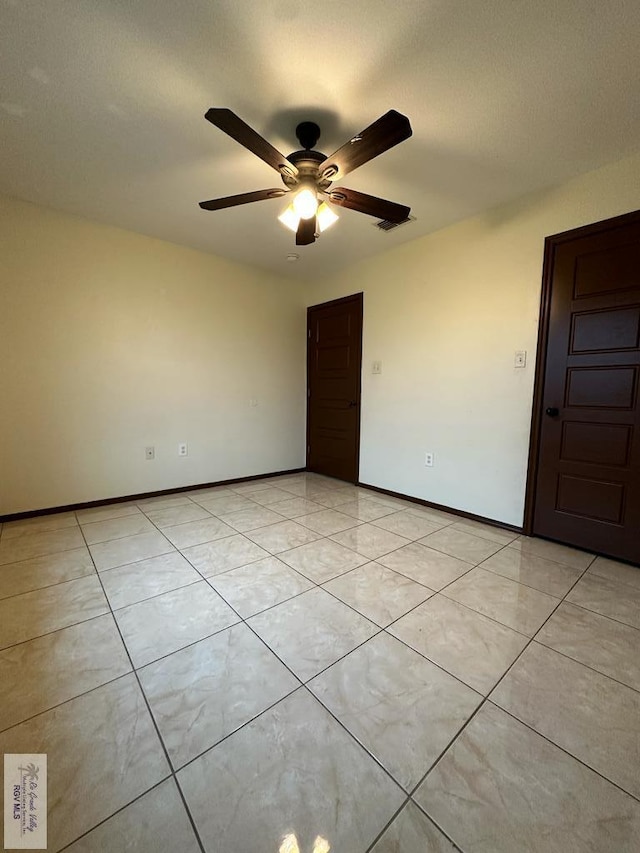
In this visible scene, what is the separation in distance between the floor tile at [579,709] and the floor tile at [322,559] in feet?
3.13

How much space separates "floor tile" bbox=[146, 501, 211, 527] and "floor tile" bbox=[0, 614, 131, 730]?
3.99 feet

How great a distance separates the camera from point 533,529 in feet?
8.14

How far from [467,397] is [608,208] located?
55.6 inches

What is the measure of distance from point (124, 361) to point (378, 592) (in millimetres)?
2837

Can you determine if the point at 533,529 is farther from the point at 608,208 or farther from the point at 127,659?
the point at 127,659

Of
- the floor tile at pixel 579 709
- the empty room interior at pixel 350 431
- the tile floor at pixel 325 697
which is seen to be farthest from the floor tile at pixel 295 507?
the floor tile at pixel 579 709

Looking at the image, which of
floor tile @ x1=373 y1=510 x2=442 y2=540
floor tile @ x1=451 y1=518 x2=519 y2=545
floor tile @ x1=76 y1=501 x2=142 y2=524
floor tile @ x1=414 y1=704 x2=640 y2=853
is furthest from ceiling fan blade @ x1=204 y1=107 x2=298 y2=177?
floor tile @ x1=76 y1=501 x2=142 y2=524

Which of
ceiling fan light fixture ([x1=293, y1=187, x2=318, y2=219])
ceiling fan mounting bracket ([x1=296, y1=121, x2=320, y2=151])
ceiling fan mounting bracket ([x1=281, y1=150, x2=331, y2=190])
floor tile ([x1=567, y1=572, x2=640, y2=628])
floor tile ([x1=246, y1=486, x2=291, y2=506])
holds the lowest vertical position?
floor tile ([x1=246, y1=486, x2=291, y2=506])

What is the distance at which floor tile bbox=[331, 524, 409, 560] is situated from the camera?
2.27m

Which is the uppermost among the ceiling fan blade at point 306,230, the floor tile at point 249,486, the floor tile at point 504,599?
the ceiling fan blade at point 306,230

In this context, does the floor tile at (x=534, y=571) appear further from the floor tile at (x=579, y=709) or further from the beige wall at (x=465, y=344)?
the floor tile at (x=579, y=709)

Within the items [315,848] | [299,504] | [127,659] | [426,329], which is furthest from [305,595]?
[426,329]

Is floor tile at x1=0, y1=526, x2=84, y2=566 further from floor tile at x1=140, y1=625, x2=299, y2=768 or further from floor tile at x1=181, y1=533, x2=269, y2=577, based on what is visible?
floor tile at x1=140, y1=625, x2=299, y2=768

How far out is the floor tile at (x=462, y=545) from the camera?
7.28ft
